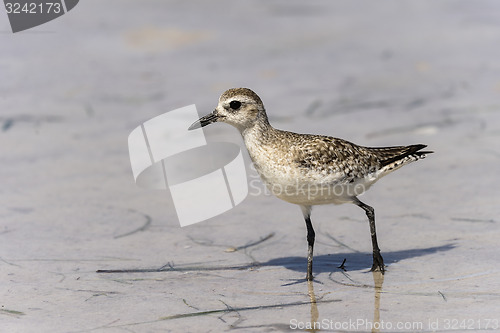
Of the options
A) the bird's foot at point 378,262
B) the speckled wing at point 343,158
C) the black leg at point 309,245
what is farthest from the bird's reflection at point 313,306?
the speckled wing at point 343,158

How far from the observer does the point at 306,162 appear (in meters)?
7.88

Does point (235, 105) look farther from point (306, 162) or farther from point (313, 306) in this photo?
point (313, 306)

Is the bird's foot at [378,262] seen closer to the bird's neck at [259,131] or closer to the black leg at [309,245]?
the black leg at [309,245]

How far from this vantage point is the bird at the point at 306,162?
7.84m

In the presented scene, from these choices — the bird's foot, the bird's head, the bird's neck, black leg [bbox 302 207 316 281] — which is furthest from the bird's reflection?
the bird's head

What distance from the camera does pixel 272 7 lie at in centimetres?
1834

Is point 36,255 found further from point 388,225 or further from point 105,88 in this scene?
point 105,88

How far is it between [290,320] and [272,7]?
12.5m

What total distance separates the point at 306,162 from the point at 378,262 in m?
1.21

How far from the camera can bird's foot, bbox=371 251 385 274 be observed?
26.0ft

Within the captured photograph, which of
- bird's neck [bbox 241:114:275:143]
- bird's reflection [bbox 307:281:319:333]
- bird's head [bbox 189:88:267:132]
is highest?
bird's head [bbox 189:88:267:132]

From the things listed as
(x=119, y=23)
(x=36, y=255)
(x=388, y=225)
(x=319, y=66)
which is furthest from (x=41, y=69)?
(x=388, y=225)

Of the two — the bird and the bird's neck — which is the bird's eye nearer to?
the bird

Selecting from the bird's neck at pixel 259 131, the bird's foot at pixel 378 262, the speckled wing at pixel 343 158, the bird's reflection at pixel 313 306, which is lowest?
the bird's foot at pixel 378 262
